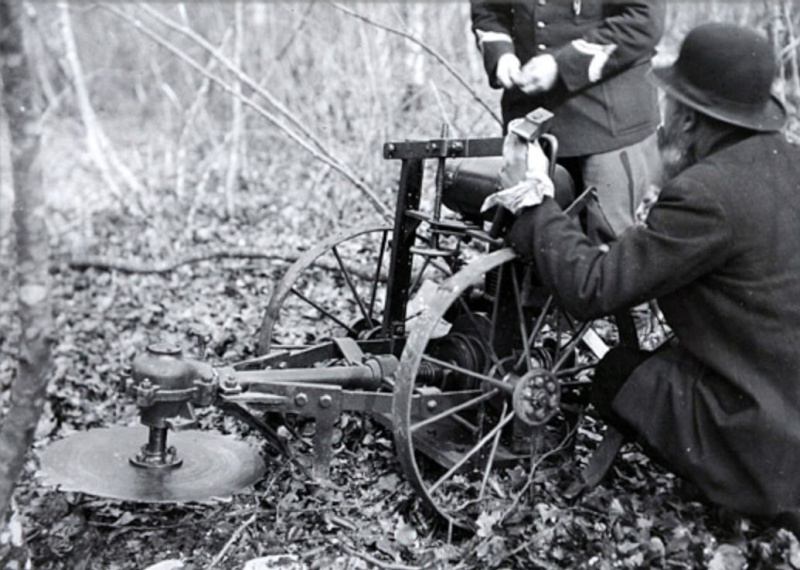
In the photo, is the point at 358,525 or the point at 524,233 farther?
the point at 358,525

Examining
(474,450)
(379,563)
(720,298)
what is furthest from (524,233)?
(379,563)

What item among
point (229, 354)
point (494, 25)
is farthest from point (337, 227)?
point (494, 25)

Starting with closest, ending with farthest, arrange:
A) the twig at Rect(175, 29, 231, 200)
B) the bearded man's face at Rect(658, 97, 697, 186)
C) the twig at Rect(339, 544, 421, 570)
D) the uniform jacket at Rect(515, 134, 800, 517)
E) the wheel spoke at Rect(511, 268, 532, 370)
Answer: the uniform jacket at Rect(515, 134, 800, 517)
the bearded man's face at Rect(658, 97, 697, 186)
the twig at Rect(339, 544, 421, 570)
the wheel spoke at Rect(511, 268, 532, 370)
the twig at Rect(175, 29, 231, 200)

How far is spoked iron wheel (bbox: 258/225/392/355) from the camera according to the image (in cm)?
482

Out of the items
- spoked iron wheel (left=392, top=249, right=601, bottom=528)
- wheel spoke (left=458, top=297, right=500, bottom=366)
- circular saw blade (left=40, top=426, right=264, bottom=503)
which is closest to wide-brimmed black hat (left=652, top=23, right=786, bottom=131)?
spoked iron wheel (left=392, top=249, right=601, bottom=528)

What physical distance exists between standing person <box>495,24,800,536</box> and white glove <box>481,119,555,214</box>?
4cm

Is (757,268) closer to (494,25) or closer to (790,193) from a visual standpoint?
(790,193)

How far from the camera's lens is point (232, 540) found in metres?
4.02

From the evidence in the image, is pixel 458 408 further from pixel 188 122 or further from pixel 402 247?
pixel 188 122

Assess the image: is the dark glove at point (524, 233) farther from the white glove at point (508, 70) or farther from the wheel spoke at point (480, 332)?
the white glove at point (508, 70)

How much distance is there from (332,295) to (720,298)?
11.4 feet

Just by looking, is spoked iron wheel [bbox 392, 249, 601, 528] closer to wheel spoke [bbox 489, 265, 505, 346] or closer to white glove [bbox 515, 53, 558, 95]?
wheel spoke [bbox 489, 265, 505, 346]

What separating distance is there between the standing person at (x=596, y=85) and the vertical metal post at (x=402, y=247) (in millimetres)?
657

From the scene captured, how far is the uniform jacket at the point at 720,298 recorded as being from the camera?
3398 millimetres
